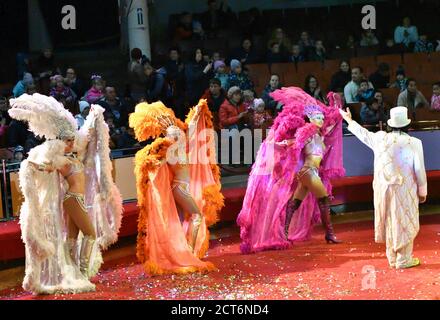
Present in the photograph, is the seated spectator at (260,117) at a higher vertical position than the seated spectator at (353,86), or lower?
lower

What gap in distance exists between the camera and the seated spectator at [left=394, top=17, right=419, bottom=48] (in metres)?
15.7

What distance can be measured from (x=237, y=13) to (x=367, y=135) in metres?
7.01

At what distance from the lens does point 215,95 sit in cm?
1274

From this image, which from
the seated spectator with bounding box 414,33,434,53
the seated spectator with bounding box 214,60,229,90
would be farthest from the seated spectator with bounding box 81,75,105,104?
the seated spectator with bounding box 414,33,434,53

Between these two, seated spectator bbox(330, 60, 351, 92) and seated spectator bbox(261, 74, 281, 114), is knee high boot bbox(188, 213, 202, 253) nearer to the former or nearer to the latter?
seated spectator bbox(261, 74, 281, 114)

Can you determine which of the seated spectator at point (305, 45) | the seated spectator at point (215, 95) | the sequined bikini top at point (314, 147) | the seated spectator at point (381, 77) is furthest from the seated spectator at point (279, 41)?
the sequined bikini top at point (314, 147)

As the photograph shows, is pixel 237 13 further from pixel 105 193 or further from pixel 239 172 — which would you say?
pixel 105 193

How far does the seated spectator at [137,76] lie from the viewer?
521 inches

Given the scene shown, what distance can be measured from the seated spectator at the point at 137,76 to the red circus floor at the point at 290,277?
2937 mm

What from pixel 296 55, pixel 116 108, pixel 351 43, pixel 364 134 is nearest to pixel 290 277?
pixel 364 134

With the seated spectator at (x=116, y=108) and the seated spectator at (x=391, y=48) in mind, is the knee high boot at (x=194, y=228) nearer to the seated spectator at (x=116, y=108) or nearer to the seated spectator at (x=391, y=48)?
the seated spectator at (x=116, y=108)

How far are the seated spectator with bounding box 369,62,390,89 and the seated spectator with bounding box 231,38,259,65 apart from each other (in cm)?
178

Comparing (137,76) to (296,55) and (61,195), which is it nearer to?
(296,55)

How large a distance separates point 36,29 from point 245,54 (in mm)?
3163
